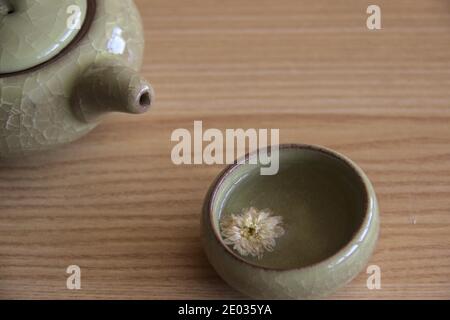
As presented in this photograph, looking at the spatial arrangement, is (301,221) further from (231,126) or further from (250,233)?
(231,126)

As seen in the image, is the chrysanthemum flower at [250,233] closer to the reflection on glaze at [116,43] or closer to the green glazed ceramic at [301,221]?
the green glazed ceramic at [301,221]

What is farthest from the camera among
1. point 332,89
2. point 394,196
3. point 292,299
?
point 332,89

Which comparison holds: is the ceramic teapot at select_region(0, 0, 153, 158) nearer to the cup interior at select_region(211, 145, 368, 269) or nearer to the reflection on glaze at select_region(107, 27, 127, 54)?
the reflection on glaze at select_region(107, 27, 127, 54)

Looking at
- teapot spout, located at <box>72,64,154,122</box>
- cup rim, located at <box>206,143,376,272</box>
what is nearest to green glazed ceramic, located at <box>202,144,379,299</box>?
cup rim, located at <box>206,143,376,272</box>

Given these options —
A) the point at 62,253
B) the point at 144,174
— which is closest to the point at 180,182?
the point at 144,174

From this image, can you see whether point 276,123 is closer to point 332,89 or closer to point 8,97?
point 332,89

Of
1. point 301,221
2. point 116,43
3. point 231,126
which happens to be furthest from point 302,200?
point 116,43

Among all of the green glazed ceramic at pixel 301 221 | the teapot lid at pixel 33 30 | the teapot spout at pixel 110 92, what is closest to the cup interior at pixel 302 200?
the green glazed ceramic at pixel 301 221
